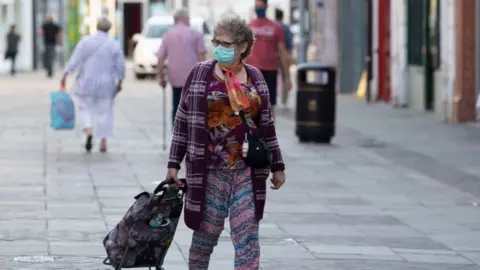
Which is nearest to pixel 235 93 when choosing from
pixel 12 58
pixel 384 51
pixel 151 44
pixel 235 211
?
pixel 235 211

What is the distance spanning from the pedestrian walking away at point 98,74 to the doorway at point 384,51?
464 inches

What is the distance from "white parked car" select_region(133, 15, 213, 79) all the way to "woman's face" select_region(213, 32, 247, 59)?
31.0 m

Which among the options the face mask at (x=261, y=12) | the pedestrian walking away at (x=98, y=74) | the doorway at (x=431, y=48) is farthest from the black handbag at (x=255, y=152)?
the doorway at (x=431, y=48)

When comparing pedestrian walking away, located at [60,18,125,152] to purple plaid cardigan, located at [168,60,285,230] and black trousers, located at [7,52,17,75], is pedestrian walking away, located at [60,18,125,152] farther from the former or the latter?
black trousers, located at [7,52,17,75]

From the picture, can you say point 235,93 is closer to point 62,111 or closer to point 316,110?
point 62,111

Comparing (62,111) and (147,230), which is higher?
(147,230)

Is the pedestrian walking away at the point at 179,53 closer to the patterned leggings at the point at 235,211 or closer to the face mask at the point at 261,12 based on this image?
the face mask at the point at 261,12

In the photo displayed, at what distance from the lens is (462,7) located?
21875 millimetres

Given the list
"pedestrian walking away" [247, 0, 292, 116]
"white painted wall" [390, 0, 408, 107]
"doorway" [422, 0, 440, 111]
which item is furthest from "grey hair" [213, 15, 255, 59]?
"white painted wall" [390, 0, 408, 107]

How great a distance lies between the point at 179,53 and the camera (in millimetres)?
17094

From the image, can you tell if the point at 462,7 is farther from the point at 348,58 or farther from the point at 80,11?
the point at 80,11

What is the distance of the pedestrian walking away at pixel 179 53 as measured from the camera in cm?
1705

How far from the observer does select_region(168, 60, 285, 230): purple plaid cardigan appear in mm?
7098

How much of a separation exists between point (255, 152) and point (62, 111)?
10149mm
